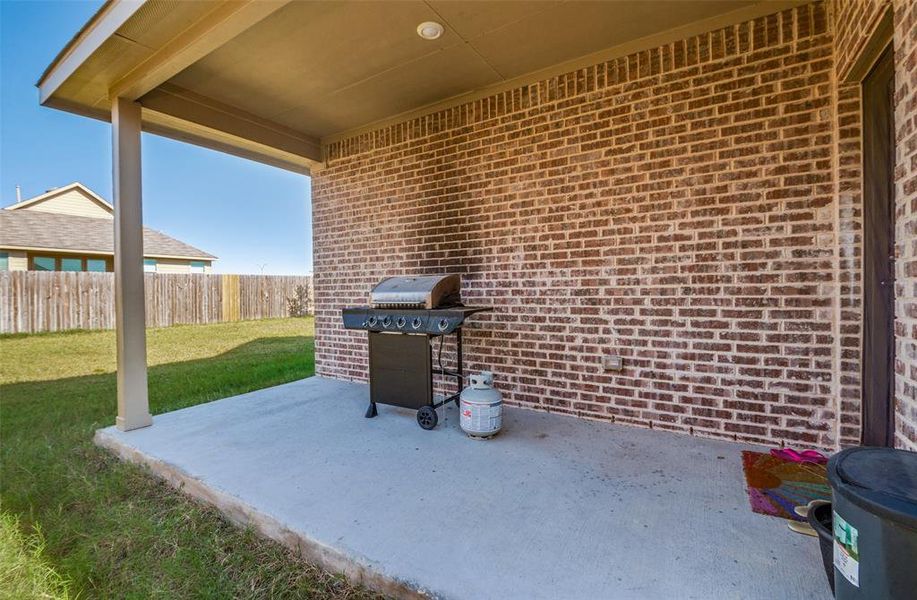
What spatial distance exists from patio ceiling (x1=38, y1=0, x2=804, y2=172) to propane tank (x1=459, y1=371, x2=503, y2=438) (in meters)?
2.90

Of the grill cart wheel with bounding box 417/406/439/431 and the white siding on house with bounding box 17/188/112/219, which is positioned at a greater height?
the white siding on house with bounding box 17/188/112/219

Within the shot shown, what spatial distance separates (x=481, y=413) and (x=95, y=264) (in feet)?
56.3

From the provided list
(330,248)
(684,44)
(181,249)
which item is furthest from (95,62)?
(181,249)

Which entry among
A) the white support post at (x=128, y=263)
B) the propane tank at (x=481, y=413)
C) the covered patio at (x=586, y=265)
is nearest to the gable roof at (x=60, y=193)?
the white support post at (x=128, y=263)

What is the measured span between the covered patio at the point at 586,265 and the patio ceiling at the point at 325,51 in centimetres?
3

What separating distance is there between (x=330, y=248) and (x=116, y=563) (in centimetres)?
393

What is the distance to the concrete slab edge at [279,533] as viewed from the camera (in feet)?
5.45

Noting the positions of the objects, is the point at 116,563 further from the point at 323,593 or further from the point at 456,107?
the point at 456,107

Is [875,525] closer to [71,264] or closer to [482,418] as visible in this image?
[482,418]

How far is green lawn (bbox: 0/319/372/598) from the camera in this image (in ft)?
6.01

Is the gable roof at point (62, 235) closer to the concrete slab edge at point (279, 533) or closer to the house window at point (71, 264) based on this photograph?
the house window at point (71, 264)

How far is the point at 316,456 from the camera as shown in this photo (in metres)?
2.89

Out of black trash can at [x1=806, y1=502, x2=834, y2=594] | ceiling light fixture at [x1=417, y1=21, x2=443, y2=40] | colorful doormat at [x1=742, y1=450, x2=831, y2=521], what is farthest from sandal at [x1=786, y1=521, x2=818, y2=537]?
ceiling light fixture at [x1=417, y1=21, x2=443, y2=40]

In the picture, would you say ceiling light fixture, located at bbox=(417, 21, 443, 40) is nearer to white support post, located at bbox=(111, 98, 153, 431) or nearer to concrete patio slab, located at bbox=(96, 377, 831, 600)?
white support post, located at bbox=(111, 98, 153, 431)
